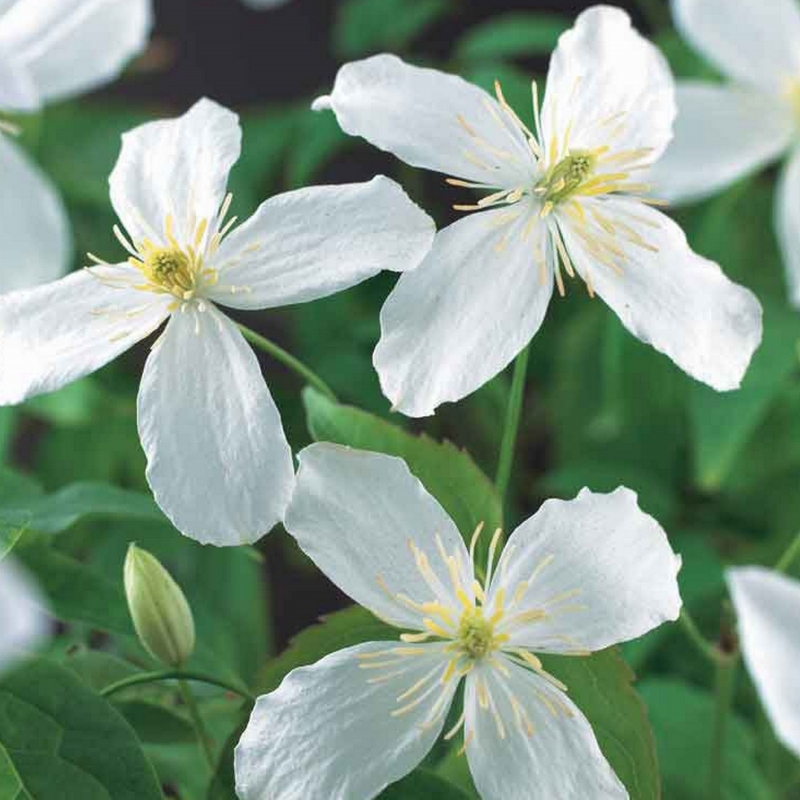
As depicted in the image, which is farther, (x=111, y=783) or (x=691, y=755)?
(x=691, y=755)

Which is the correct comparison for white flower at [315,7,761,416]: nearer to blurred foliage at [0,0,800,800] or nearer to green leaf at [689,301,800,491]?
blurred foliage at [0,0,800,800]

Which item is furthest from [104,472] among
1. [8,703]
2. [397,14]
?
[8,703]

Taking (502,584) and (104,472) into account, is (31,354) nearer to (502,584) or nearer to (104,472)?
(502,584)

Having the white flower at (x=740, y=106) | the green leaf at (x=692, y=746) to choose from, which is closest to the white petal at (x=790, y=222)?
the white flower at (x=740, y=106)

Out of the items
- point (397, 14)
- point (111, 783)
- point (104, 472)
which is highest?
point (111, 783)

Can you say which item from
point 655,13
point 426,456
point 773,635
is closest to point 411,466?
point 426,456

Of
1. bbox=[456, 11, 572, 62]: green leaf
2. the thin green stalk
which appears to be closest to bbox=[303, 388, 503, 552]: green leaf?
bbox=[456, 11, 572, 62]: green leaf
